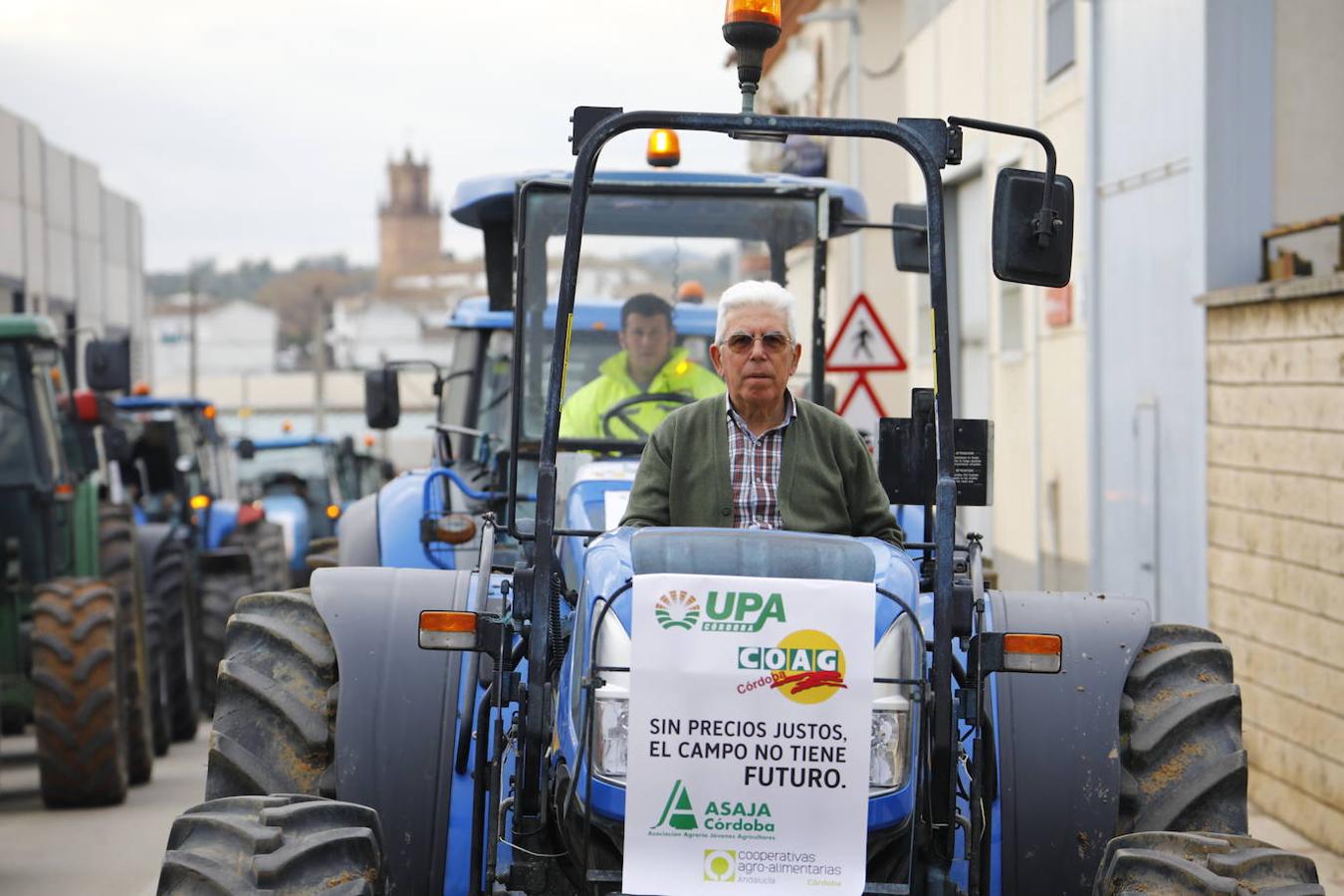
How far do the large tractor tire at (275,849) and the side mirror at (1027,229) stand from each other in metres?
2.07

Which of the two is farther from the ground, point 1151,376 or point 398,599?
point 1151,376

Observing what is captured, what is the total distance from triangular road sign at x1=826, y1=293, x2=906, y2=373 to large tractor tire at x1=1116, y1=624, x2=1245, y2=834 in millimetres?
10092

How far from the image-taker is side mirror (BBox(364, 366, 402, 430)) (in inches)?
440

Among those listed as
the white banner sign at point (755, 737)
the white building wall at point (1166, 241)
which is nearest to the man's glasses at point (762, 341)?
the white banner sign at point (755, 737)

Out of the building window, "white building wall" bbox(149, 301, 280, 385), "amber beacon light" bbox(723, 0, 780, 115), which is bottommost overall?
"amber beacon light" bbox(723, 0, 780, 115)

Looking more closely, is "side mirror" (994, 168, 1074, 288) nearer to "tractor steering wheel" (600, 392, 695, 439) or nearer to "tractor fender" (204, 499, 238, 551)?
"tractor steering wheel" (600, 392, 695, 439)

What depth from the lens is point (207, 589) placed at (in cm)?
1783

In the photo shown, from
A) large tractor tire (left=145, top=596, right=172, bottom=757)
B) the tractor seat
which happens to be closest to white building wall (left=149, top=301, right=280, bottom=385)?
large tractor tire (left=145, top=596, right=172, bottom=757)

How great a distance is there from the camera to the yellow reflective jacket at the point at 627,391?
7.86 metres

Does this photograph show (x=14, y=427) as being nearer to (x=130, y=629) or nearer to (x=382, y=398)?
(x=130, y=629)

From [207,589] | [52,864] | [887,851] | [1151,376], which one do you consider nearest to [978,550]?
[887,851]

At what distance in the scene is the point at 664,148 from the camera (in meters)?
7.62

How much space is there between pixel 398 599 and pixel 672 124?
159cm

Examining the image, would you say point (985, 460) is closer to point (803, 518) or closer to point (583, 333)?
point (803, 518)
